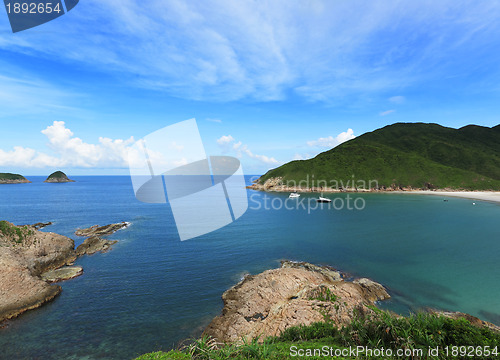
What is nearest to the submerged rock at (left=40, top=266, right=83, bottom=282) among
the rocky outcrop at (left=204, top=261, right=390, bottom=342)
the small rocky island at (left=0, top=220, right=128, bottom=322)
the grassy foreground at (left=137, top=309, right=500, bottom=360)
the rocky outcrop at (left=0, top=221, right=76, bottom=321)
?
the small rocky island at (left=0, top=220, right=128, bottom=322)

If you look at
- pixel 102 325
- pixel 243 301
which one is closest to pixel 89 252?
pixel 102 325

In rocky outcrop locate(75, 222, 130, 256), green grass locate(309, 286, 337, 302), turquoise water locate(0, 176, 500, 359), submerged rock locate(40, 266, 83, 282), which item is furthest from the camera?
rocky outcrop locate(75, 222, 130, 256)

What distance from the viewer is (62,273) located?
34344 millimetres

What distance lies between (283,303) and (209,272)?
601 inches

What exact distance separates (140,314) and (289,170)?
17678 cm

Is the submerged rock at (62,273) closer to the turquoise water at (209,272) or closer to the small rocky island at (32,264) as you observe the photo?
the small rocky island at (32,264)

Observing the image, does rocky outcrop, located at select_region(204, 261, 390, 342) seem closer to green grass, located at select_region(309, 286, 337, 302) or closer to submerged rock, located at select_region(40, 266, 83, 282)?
green grass, located at select_region(309, 286, 337, 302)

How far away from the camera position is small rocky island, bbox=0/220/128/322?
1005 inches

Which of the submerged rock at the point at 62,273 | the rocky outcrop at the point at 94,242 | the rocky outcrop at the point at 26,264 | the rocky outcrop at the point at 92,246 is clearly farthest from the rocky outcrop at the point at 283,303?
the rocky outcrop at the point at 94,242

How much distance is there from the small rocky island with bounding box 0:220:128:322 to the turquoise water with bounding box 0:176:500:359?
1.72m

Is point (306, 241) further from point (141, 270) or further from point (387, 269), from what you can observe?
point (141, 270)

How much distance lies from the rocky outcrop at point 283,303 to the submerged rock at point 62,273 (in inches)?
956

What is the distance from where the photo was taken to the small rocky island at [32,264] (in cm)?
2552

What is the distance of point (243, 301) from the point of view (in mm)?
25047
